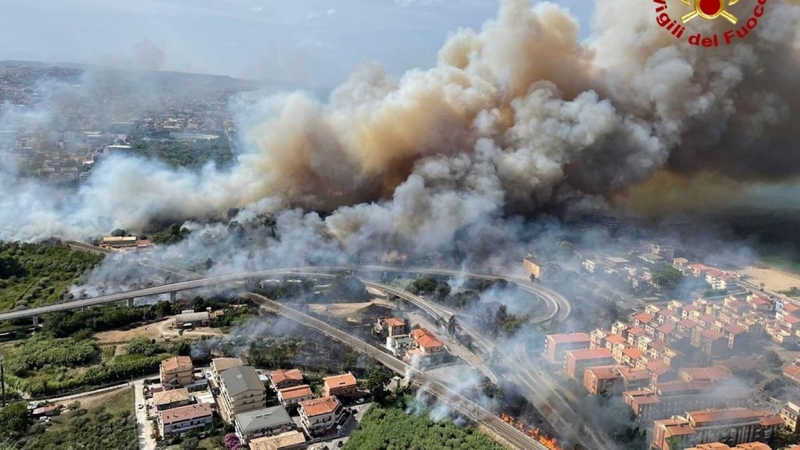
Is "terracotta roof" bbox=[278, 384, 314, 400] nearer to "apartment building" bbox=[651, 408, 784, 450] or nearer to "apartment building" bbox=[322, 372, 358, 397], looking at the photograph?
"apartment building" bbox=[322, 372, 358, 397]

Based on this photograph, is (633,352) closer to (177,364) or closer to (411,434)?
(411,434)

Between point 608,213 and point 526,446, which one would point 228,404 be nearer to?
point 526,446

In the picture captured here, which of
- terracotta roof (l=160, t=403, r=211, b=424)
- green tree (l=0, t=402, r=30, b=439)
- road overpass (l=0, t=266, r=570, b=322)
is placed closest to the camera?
green tree (l=0, t=402, r=30, b=439)

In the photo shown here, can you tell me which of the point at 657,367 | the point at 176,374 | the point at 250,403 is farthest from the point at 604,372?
the point at 176,374

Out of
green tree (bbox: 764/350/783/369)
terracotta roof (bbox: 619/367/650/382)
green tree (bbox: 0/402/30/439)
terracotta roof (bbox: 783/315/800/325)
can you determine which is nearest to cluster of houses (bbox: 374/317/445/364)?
terracotta roof (bbox: 619/367/650/382)

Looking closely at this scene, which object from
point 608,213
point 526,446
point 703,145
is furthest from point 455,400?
point 703,145

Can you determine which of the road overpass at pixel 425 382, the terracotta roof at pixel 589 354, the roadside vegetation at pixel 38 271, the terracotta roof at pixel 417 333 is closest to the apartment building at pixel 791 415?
the terracotta roof at pixel 589 354
